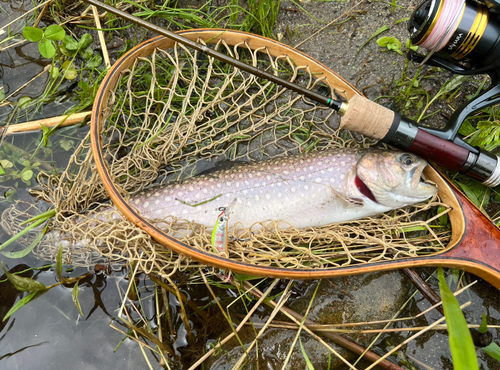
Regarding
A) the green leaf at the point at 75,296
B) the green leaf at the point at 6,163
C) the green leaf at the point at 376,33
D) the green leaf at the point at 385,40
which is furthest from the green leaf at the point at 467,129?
the green leaf at the point at 6,163

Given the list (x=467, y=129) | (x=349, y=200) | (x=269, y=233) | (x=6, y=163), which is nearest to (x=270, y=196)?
(x=269, y=233)

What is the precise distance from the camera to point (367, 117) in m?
2.08

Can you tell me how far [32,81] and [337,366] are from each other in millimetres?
3230

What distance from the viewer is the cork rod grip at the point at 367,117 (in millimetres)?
2076

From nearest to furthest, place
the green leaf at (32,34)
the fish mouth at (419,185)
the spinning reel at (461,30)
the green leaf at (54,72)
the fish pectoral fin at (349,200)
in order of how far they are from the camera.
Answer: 1. the spinning reel at (461,30)
2. the fish mouth at (419,185)
3. the fish pectoral fin at (349,200)
4. the green leaf at (32,34)
5. the green leaf at (54,72)

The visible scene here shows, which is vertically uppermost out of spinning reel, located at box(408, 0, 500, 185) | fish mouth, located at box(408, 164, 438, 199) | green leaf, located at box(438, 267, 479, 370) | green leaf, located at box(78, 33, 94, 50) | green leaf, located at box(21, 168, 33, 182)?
spinning reel, located at box(408, 0, 500, 185)

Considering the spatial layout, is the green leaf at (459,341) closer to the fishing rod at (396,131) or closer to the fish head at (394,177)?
the fish head at (394,177)

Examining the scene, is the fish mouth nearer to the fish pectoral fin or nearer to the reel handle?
the reel handle

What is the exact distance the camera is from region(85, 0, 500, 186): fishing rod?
2.08 m

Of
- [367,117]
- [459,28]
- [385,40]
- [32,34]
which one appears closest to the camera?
[459,28]

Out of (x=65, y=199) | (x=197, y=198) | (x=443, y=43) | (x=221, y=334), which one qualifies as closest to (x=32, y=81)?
(x=65, y=199)

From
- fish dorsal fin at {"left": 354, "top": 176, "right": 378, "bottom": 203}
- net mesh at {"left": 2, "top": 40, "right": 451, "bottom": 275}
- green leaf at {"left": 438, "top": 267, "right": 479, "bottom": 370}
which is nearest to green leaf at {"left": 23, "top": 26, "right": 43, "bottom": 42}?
net mesh at {"left": 2, "top": 40, "right": 451, "bottom": 275}

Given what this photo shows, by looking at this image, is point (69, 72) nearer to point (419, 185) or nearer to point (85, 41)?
point (85, 41)

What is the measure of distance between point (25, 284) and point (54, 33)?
1.84 meters
